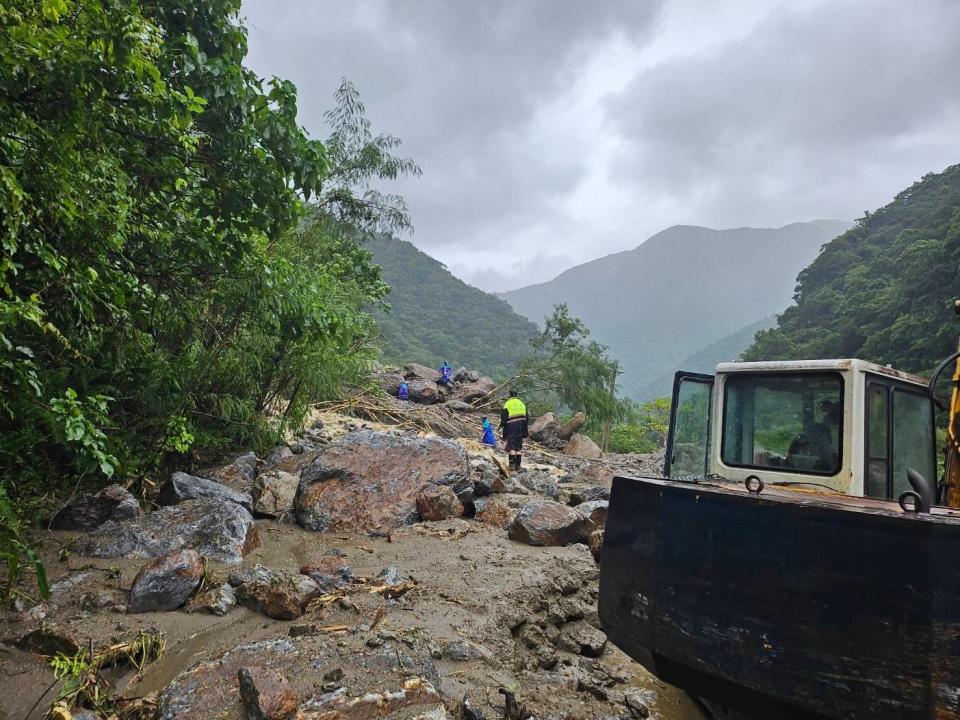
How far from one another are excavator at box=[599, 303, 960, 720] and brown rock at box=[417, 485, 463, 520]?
347 centimetres

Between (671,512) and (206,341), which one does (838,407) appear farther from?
(206,341)

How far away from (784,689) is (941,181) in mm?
50710

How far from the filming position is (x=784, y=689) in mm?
1900

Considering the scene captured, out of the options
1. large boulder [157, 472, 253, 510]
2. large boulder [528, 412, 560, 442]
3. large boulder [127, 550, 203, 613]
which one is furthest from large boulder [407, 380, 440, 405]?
large boulder [127, 550, 203, 613]

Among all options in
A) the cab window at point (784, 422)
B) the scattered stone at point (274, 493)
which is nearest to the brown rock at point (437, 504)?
the scattered stone at point (274, 493)

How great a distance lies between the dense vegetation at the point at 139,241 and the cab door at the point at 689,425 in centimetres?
310

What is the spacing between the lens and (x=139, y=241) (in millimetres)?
4555

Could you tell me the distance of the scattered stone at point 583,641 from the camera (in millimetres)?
3566

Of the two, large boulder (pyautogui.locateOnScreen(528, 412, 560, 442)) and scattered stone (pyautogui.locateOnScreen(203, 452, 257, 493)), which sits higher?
large boulder (pyautogui.locateOnScreen(528, 412, 560, 442))

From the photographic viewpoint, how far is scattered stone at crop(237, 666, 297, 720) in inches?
90.8

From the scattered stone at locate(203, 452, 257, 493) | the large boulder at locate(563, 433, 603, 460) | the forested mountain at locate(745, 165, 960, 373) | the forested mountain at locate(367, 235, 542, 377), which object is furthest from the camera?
the forested mountain at locate(367, 235, 542, 377)

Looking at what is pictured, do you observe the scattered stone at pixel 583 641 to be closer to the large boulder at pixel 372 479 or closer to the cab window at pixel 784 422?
the cab window at pixel 784 422

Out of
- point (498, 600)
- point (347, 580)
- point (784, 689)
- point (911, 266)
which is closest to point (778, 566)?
point (784, 689)

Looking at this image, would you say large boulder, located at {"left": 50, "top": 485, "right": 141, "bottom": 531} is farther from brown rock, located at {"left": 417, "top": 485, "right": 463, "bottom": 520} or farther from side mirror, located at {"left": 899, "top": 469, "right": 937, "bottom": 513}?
side mirror, located at {"left": 899, "top": 469, "right": 937, "bottom": 513}
